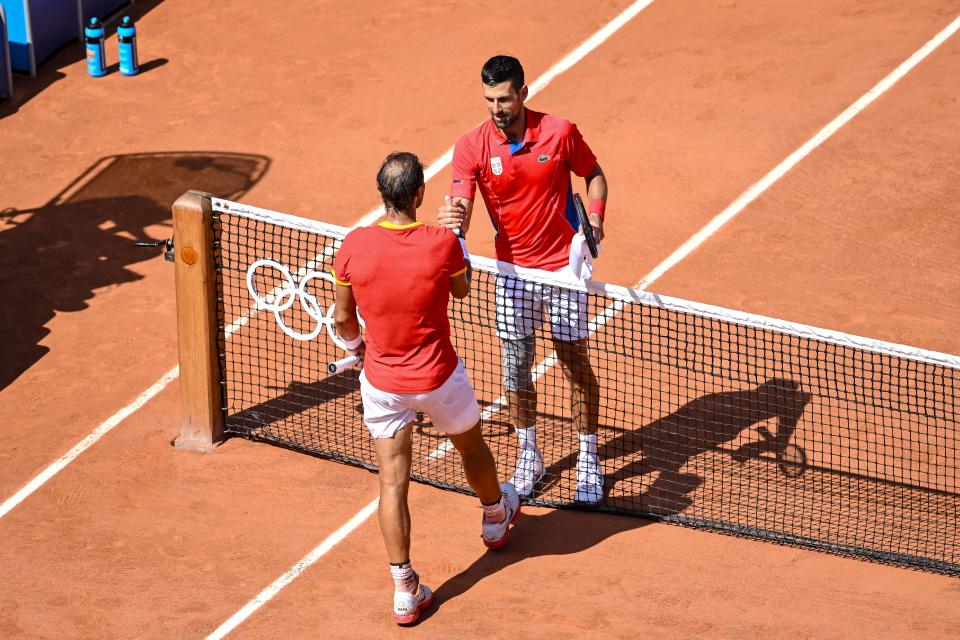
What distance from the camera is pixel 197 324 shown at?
30.7 ft

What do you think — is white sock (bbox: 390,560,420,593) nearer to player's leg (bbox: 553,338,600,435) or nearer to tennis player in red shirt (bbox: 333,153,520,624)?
tennis player in red shirt (bbox: 333,153,520,624)

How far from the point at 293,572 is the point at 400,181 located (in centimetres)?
270

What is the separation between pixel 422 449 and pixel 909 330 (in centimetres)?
425

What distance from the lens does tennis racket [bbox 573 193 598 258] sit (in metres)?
7.99

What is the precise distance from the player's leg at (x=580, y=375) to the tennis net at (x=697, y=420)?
0.08 meters

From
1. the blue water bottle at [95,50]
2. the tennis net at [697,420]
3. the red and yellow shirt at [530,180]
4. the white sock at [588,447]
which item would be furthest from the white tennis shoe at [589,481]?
the blue water bottle at [95,50]

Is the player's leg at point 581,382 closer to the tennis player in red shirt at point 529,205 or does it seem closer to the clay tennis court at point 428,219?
the tennis player in red shirt at point 529,205

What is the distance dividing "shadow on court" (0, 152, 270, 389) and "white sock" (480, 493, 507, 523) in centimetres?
445

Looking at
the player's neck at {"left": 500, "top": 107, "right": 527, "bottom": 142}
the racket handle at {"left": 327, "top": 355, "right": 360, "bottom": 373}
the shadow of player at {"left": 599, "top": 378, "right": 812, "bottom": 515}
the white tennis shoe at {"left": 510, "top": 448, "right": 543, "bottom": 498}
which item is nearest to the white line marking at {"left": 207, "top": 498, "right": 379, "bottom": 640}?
the white tennis shoe at {"left": 510, "top": 448, "right": 543, "bottom": 498}

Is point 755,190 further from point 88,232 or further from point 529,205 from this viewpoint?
point 88,232

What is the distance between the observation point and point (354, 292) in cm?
725

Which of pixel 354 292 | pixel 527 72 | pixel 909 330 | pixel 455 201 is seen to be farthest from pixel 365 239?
pixel 527 72

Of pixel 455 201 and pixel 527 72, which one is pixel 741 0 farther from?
pixel 455 201

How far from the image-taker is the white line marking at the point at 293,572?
25.5 ft
